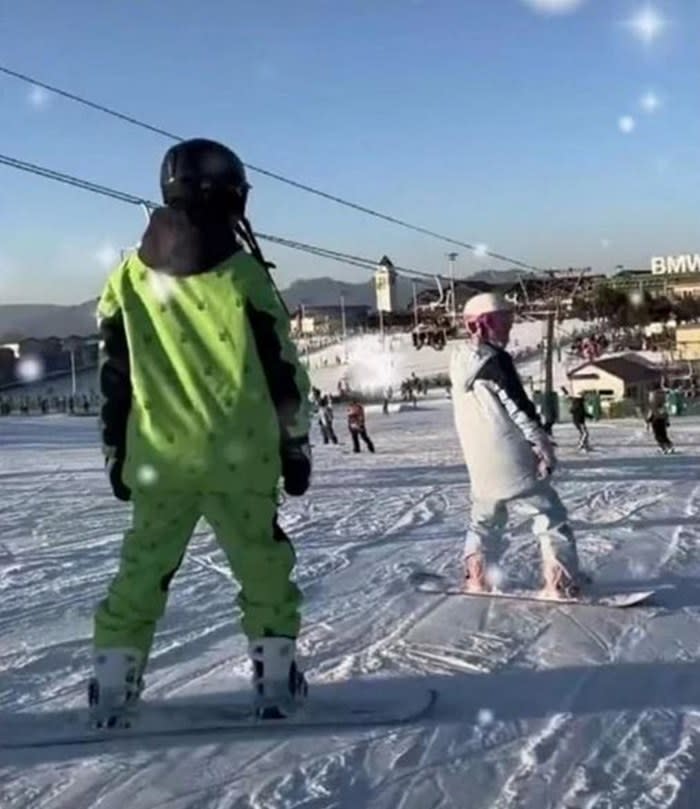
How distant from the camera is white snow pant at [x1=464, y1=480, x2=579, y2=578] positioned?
4.18m

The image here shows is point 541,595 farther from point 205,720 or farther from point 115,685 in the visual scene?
point 115,685

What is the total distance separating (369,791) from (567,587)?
2.05m

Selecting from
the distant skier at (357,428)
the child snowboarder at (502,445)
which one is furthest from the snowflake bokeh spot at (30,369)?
the child snowboarder at (502,445)

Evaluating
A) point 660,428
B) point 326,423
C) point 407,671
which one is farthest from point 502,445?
point 326,423

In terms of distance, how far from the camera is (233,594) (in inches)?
171

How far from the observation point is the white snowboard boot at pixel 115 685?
104 inches

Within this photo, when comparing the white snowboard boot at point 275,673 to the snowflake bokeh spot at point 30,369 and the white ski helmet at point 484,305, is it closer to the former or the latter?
the white ski helmet at point 484,305

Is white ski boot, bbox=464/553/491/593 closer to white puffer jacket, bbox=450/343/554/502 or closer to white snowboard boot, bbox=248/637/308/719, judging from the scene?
white puffer jacket, bbox=450/343/554/502

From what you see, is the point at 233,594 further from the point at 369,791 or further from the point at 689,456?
the point at 689,456

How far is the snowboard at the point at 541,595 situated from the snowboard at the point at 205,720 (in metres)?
1.30

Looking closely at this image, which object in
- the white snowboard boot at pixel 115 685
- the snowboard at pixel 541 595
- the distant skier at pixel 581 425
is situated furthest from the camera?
the distant skier at pixel 581 425

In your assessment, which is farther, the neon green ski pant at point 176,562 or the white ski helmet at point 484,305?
the white ski helmet at point 484,305

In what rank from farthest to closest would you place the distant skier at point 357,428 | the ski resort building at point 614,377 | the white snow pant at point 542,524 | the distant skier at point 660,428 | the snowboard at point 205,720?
the ski resort building at point 614,377, the distant skier at point 357,428, the distant skier at point 660,428, the white snow pant at point 542,524, the snowboard at point 205,720

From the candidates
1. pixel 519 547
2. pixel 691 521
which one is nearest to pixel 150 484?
pixel 519 547
